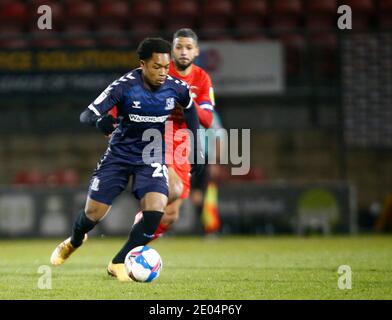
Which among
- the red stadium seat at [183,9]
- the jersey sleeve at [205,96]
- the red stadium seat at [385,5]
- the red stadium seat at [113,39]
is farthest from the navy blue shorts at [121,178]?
the red stadium seat at [385,5]

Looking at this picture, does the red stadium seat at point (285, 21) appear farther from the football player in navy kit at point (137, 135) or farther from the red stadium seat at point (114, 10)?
the football player in navy kit at point (137, 135)

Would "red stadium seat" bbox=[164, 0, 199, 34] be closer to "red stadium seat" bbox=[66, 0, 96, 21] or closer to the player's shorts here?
"red stadium seat" bbox=[66, 0, 96, 21]

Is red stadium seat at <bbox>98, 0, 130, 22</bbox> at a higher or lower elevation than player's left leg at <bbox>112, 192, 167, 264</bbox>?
higher

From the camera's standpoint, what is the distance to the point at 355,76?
46.9 feet

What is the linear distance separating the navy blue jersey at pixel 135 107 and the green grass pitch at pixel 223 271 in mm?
1035

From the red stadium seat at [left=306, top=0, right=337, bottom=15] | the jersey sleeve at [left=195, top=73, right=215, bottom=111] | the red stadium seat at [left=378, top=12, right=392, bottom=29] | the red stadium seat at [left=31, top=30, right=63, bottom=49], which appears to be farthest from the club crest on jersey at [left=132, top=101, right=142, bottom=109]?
the red stadium seat at [left=378, top=12, right=392, bottom=29]

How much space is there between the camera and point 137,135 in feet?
24.7

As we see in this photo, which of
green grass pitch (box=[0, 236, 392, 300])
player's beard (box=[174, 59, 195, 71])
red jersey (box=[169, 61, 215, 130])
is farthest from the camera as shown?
player's beard (box=[174, 59, 195, 71])

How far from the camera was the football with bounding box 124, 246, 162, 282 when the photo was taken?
7129 mm

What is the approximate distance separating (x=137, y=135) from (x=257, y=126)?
23.6 ft

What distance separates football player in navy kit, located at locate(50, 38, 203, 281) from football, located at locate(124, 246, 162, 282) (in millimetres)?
184

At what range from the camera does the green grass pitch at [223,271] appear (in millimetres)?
6551

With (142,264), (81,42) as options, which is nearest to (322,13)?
(81,42)

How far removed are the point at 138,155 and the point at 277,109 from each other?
288 inches
